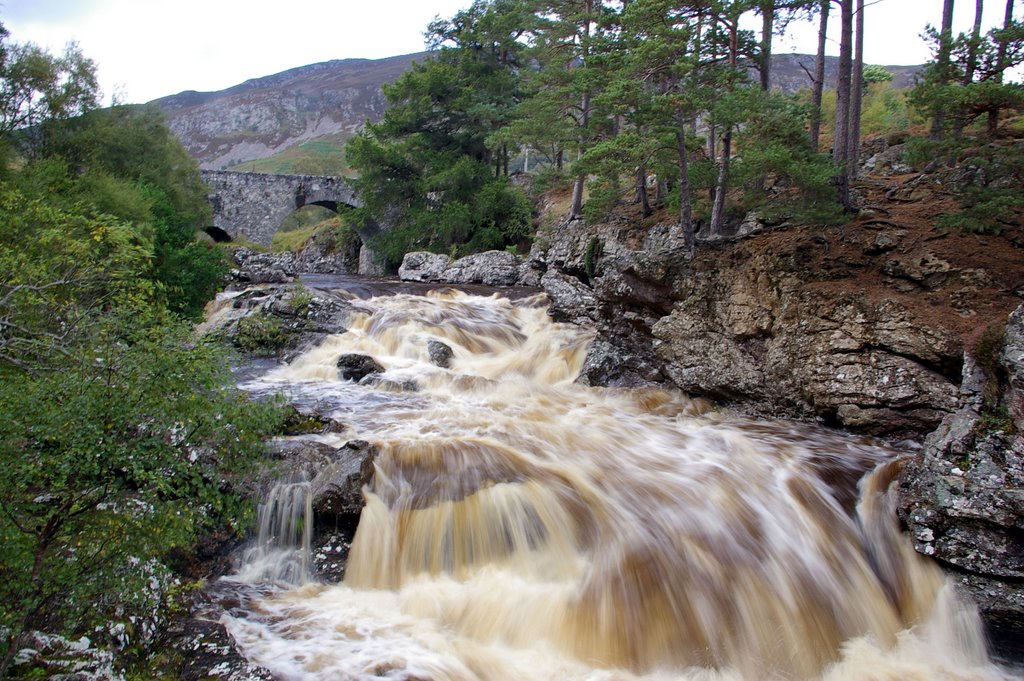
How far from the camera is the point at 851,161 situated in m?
13.7

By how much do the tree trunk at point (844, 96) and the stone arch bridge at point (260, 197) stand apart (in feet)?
122

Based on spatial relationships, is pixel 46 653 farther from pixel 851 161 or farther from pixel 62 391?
pixel 851 161

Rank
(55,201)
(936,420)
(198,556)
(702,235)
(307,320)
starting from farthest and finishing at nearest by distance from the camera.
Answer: (702,235)
(307,320)
(55,201)
(936,420)
(198,556)

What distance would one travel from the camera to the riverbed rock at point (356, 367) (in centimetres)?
1265

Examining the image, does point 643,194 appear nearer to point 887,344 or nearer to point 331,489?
point 887,344

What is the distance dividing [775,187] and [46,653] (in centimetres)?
1781

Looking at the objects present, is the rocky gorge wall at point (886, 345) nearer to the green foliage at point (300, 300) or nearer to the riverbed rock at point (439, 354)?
the riverbed rock at point (439, 354)

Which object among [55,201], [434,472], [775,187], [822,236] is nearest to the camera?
[434,472]

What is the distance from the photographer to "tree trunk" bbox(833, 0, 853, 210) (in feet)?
39.1

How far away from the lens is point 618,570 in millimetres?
6230

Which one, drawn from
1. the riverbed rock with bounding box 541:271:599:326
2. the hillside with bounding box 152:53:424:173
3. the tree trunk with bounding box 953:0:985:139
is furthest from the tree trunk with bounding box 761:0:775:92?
the hillside with bounding box 152:53:424:173

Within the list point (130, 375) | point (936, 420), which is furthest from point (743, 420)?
point (130, 375)

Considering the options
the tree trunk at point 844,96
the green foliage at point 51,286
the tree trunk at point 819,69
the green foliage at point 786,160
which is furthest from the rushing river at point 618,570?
the tree trunk at point 819,69

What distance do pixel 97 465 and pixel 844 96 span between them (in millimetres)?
13928
